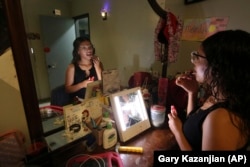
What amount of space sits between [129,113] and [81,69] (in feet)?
1.46

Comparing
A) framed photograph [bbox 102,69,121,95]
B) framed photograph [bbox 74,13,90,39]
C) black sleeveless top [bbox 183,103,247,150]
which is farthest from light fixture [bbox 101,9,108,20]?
black sleeveless top [bbox 183,103,247,150]

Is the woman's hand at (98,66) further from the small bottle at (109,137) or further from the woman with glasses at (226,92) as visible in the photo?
the woman with glasses at (226,92)

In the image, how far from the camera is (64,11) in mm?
1011

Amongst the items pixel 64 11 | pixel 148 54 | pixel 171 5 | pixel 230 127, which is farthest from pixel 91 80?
pixel 171 5

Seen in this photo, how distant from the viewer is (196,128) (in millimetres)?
664

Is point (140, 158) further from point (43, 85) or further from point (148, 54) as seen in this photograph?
point (148, 54)

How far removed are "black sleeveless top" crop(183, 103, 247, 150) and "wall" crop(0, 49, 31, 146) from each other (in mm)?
739

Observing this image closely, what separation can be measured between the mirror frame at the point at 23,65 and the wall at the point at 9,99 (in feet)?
0.05

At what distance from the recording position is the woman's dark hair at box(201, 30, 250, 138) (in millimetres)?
571

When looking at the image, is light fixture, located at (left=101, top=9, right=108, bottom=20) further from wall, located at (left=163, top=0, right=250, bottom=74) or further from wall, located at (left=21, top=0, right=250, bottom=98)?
wall, located at (left=163, top=0, right=250, bottom=74)

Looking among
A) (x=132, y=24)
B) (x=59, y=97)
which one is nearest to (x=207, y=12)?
(x=132, y=24)

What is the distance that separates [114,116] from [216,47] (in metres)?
0.58

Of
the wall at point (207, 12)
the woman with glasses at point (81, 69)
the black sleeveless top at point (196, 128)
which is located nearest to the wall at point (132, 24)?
the wall at point (207, 12)

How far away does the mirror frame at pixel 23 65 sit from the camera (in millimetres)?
606
